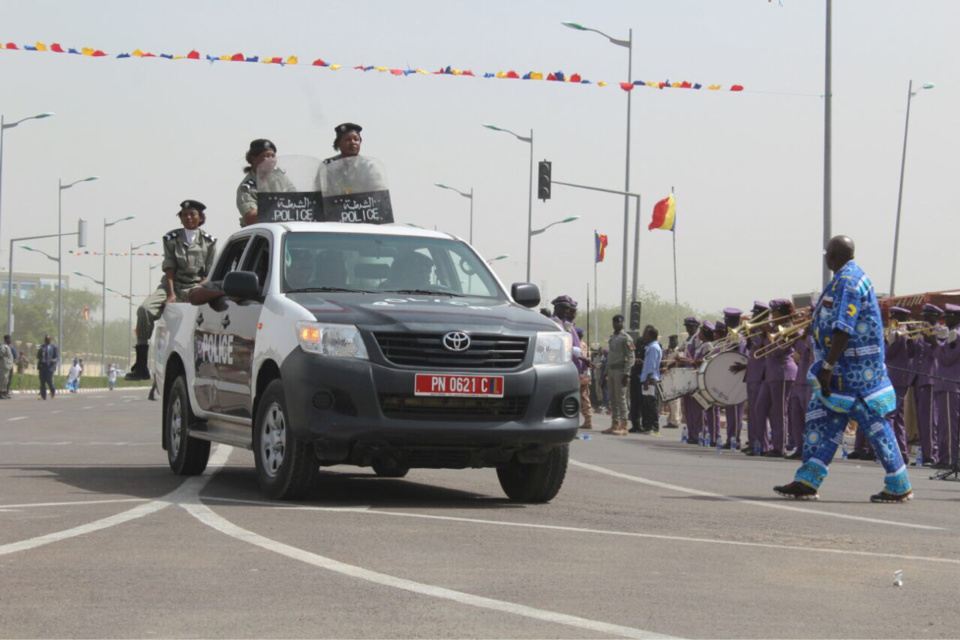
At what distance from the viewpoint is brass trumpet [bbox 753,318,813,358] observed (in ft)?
69.5

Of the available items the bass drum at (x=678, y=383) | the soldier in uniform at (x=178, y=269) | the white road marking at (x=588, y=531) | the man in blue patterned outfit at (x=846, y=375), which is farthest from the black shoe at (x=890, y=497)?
the bass drum at (x=678, y=383)

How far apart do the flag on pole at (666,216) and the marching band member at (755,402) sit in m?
35.4

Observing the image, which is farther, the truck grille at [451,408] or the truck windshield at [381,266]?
the truck windshield at [381,266]

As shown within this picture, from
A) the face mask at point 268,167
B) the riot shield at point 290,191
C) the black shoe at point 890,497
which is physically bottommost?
the black shoe at point 890,497

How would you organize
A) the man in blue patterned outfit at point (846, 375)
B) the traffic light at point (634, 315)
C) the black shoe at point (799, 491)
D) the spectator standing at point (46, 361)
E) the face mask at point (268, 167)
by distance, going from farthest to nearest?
1. the spectator standing at point (46, 361)
2. the traffic light at point (634, 315)
3. the face mask at point (268, 167)
4. the black shoe at point (799, 491)
5. the man in blue patterned outfit at point (846, 375)

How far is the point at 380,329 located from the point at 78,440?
10752 millimetres

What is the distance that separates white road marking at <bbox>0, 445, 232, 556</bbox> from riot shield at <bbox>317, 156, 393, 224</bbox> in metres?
2.56

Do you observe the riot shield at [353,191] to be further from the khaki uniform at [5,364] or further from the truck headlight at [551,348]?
the khaki uniform at [5,364]

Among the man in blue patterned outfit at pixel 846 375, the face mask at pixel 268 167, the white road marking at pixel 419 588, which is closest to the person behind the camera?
the white road marking at pixel 419 588

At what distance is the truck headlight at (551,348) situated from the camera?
1088 centimetres

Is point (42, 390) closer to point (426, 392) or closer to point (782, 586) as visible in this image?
point (426, 392)

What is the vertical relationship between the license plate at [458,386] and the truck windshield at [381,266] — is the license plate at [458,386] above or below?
below

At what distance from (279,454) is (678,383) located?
48.4 feet

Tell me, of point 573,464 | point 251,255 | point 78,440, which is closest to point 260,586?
point 251,255
